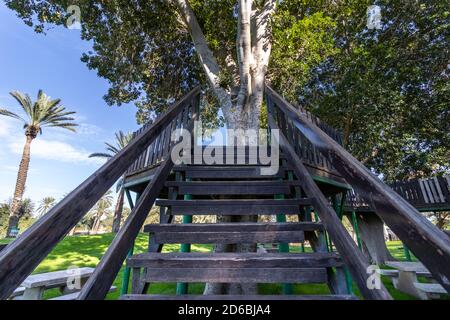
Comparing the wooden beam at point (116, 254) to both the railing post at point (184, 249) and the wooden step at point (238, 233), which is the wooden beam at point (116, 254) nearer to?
the wooden step at point (238, 233)

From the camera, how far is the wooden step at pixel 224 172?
3.41 m

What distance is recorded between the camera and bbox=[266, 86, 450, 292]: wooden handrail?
3.19ft

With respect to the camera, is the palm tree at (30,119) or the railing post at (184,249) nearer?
the railing post at (184,249)

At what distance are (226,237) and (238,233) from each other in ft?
0.40

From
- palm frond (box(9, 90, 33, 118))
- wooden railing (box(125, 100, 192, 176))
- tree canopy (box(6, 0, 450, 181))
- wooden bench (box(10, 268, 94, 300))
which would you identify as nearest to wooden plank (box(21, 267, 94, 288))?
wooden bench (box(10, 268, 94, 300))

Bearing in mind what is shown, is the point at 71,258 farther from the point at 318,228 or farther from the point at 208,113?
the point at 318,228

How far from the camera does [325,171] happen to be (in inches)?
160

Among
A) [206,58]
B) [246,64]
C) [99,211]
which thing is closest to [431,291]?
[246,64]

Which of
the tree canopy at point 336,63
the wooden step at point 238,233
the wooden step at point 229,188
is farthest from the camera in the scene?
the tree canopy at point 336,63

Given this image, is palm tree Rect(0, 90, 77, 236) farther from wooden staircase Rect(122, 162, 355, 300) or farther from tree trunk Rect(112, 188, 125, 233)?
wooden staircase Rect(122, 162, 355, 300)

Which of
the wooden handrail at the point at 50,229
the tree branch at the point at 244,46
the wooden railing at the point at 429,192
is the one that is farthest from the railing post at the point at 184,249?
the wooden railing at the point at 429,192

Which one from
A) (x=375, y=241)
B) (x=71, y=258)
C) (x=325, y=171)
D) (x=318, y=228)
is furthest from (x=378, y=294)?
(x=375, y=241)

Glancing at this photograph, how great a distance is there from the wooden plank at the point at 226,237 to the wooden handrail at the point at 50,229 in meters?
0.83

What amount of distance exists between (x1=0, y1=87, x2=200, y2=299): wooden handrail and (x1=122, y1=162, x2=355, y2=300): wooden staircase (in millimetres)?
750
